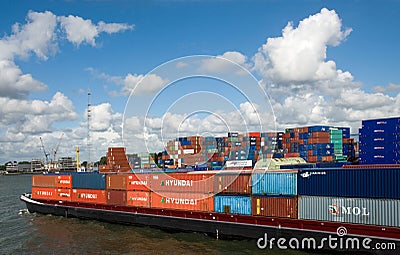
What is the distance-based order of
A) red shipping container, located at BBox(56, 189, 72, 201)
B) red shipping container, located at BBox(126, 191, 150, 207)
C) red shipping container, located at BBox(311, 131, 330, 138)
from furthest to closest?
red shipping container, located at BBox(311, 131, 330, 138) < red shipping container, located at BBox(56, 189, 72, 201) < red shipping container, located at BBox(126, 191, 150, 207)

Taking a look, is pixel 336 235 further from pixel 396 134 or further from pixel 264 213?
pixel 396 134

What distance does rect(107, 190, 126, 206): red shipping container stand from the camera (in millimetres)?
50281

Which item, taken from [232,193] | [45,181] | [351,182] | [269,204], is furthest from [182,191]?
[45,181]

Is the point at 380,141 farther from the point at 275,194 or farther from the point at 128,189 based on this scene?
the point at 128,189

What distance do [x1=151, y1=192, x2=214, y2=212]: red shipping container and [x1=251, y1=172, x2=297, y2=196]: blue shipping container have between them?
20.7 feet

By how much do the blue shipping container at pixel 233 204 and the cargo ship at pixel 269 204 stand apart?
10 centimetres

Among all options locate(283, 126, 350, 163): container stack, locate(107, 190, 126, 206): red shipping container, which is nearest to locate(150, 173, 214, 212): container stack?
locate(107, 190, 126, 206): red shipping container

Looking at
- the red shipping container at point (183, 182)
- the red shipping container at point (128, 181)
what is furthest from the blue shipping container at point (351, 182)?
the red shipping container at point (128, 181)

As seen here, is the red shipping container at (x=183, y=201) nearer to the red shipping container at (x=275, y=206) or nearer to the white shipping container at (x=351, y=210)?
the red shipping container at (x=275, y=206)

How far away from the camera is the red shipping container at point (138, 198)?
47.7m

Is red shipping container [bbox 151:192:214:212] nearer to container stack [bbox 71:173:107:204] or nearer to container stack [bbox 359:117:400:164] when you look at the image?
container stack [bbox 71:173:107:204]

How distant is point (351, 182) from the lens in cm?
3158

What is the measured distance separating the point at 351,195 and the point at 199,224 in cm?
1694

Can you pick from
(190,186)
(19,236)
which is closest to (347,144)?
(190,186)
